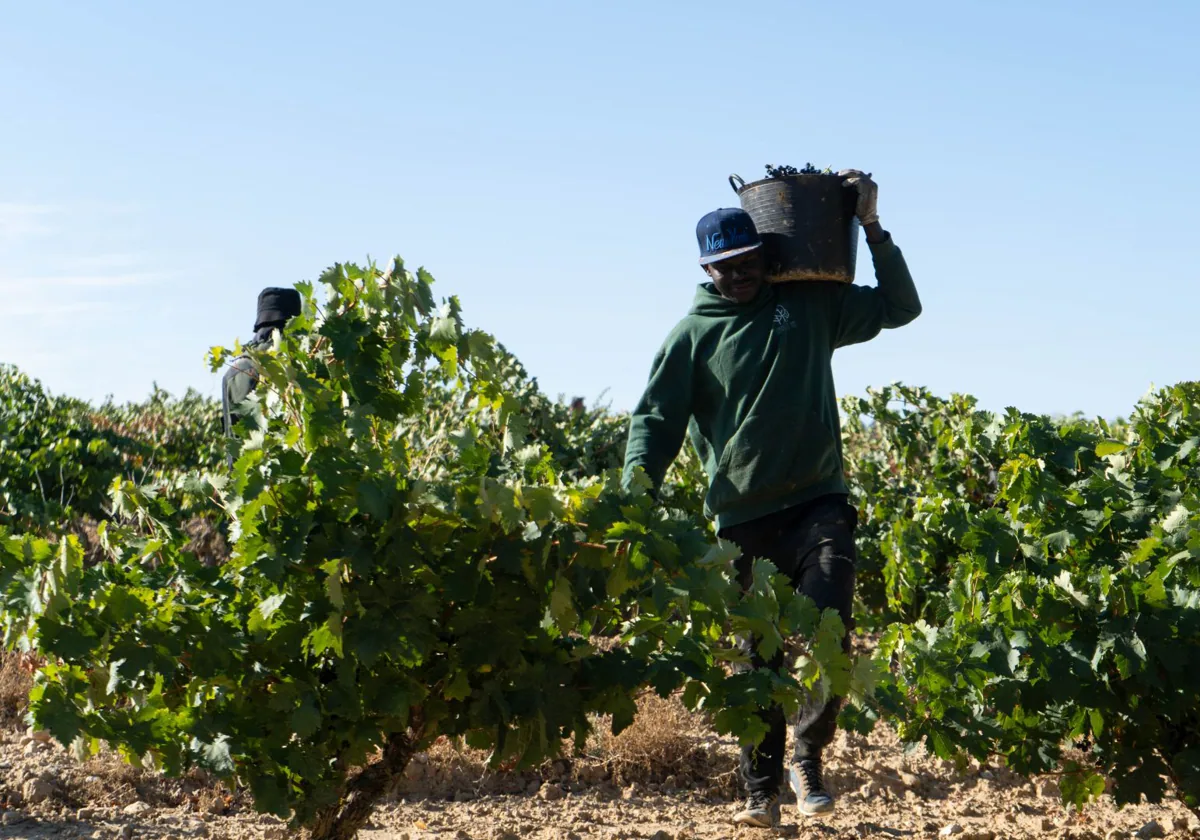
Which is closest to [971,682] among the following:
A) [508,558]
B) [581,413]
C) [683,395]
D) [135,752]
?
[683,395]

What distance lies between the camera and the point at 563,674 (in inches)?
126

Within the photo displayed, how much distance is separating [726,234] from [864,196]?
47 cm

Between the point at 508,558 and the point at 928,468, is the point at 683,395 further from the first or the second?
the point at 928,468

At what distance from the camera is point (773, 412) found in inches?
171

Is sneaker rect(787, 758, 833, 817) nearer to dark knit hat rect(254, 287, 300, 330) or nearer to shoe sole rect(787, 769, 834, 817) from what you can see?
shoe sole rect(787, 769, 834, 817)

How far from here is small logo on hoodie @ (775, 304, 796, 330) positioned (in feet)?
14.6

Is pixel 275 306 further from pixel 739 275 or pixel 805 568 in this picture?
pixel 805 568

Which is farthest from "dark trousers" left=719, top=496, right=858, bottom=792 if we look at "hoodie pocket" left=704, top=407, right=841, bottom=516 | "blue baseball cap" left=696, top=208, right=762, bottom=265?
"blue baseball cap" left=696, top=208, right=762, bottom=265

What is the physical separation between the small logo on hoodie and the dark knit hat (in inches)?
102

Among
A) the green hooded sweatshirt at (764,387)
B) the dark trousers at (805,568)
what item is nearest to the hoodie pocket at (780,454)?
the green hooded sweatshirt at (764,387)

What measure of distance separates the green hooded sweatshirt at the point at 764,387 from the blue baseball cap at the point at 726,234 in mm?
185

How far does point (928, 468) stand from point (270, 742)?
5.10m

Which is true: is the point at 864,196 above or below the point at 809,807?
above

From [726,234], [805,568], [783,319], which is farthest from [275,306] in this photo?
[805,568]
